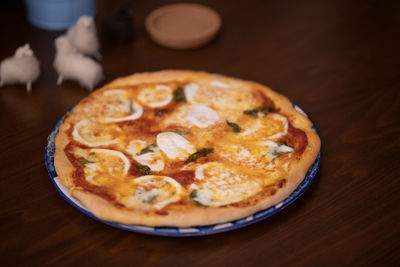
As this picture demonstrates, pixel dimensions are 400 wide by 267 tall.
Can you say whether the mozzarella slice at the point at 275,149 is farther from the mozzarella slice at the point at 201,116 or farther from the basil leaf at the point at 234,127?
the mozzarella slice at the point at 201,116

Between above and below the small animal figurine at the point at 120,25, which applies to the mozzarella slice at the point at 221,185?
below

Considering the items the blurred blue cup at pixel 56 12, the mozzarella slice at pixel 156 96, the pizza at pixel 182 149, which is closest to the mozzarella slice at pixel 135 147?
the pizza at pixel 182 149

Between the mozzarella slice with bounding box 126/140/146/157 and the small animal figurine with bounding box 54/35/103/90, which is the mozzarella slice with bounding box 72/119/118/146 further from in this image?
the small animal figurine with bounding box 54/35/103/90

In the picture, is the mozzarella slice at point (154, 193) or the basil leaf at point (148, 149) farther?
the basil leaf at point (148, 149)

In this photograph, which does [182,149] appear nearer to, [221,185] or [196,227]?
[221,185]

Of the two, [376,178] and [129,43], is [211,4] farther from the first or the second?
[376,178]

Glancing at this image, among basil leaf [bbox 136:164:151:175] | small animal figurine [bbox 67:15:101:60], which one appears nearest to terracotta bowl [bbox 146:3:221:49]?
small animal figurine [bbox 67:15:101:60]

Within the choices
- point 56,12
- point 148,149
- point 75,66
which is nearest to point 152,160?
point 148,149

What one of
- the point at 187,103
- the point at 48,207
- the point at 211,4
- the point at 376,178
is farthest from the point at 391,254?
the point at 211,4
